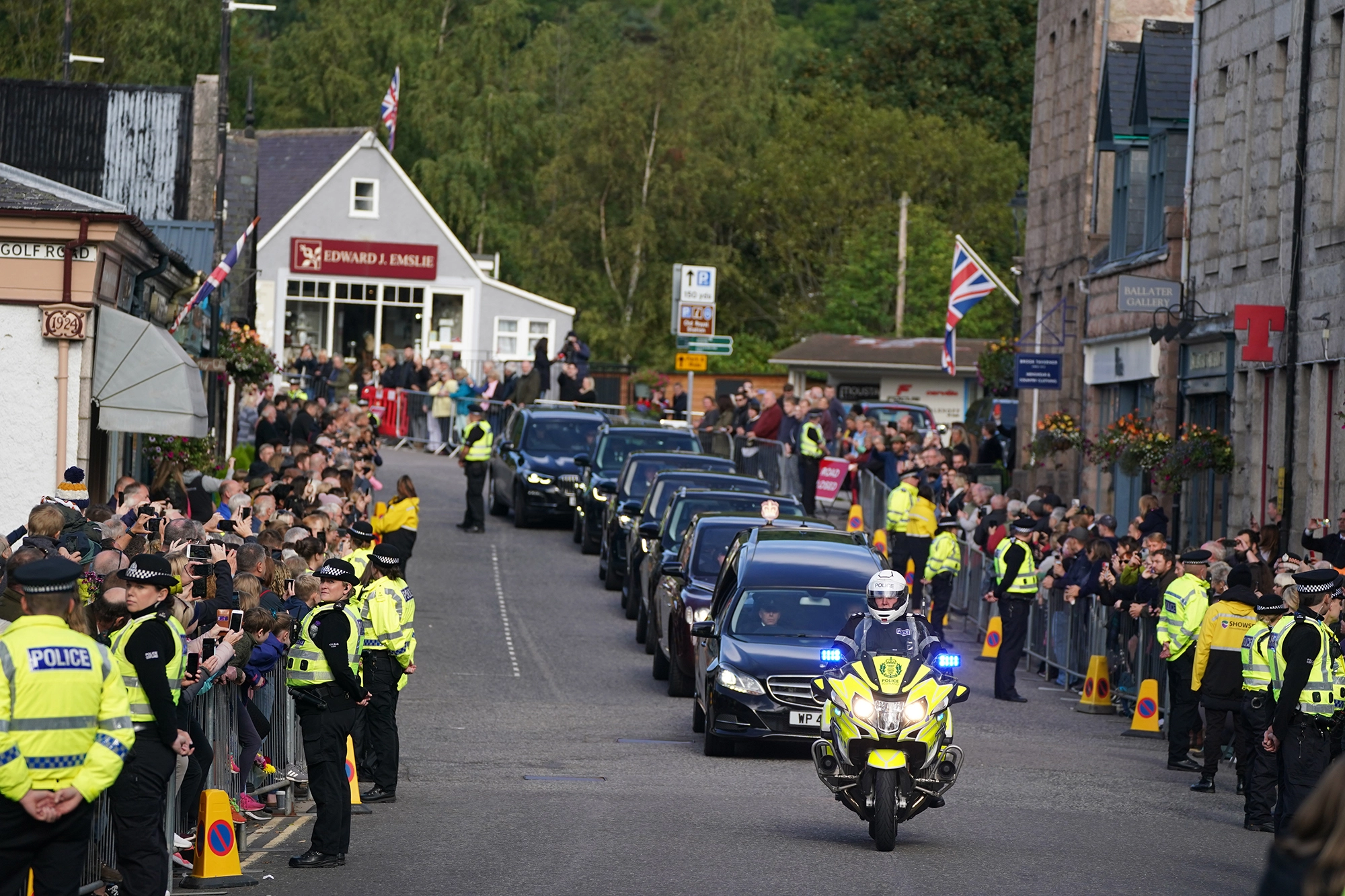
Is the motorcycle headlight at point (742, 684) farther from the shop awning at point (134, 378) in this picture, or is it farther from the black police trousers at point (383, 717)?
the shop awning at point (134, 378)

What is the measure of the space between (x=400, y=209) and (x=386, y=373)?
13.8 m

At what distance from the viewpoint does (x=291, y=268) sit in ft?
198

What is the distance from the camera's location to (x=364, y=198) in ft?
203

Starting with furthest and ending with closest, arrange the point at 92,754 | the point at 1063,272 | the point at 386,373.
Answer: the point at 386,373 < the point at 1063,272 < the point at 92,754

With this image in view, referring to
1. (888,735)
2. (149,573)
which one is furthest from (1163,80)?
(149,573)

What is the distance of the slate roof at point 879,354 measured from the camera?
54.7m

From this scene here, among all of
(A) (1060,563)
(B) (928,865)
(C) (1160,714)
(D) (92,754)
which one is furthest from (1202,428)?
(D) (92,754)

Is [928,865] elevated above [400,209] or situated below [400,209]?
below

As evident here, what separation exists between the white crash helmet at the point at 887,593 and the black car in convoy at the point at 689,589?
5.59 metres

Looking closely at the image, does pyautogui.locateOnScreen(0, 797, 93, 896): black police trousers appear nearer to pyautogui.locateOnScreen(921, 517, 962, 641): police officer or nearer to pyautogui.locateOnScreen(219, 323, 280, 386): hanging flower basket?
pyautogui.locateOnScreen(921, 517, 962, 641): police officer

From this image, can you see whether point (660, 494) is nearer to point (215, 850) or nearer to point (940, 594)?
point (940, 594)

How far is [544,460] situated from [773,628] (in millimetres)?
17495

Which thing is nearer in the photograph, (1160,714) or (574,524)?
(1160,714)

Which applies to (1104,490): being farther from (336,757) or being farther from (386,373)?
(336,757)
